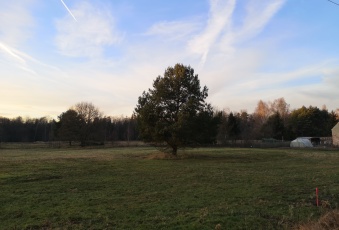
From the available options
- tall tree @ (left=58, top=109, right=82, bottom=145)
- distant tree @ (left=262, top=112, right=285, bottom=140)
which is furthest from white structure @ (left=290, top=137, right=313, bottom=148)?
tall tree @ (left=58, top=109, right=82, bottom=145)

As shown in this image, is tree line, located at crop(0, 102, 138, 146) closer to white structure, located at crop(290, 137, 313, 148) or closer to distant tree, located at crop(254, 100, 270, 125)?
white structure, located at crop(290, 137, 313, 148)

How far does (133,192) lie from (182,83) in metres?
24.2

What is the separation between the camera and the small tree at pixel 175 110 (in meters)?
36.8

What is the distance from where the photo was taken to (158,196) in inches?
569

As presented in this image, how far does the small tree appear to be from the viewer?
36.8 meters

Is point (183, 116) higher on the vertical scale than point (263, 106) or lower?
lower

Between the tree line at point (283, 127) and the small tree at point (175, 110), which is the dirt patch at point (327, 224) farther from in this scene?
the tree line at point (283, 127)

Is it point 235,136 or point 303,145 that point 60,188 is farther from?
point 235,136

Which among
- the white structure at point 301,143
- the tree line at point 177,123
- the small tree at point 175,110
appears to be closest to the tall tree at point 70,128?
the tree line at point 177,123

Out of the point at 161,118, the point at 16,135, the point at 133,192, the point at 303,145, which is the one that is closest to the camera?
the point at 133,192

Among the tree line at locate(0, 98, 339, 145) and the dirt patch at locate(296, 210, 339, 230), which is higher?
the tree line at locate(0, 98, 339, 145)

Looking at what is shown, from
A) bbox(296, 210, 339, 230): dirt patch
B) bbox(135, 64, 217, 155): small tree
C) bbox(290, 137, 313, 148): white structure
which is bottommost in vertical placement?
bbox(296, 210, 339, 230): dirt patch

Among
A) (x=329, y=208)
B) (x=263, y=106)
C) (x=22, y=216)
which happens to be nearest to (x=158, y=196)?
(x=22, y=216)

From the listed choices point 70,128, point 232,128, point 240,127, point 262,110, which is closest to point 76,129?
point 70,128
